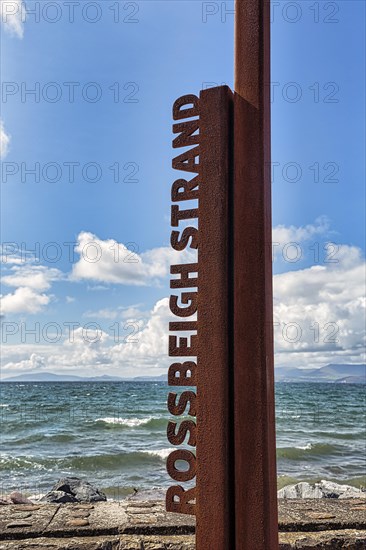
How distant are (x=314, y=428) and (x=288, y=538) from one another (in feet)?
Answer: 64.5

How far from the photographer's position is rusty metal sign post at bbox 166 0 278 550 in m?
2.91

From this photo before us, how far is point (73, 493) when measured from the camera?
23.5 feet

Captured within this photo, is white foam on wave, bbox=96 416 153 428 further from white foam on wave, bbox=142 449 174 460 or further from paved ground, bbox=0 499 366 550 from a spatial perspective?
paved ground, bbox=0 499 366 550

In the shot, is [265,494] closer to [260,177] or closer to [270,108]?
[260,177]

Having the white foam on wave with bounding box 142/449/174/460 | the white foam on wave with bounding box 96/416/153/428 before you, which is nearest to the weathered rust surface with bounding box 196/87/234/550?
the white foam on wave with bounding box 142/449/174/460

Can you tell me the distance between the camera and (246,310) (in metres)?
2.97

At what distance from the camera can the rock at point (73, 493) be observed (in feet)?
22.4

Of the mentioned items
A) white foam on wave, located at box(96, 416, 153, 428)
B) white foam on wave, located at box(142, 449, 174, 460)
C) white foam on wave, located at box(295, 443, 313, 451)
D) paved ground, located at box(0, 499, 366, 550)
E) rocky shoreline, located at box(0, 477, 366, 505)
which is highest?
paved ground, located at box(0, 499, 366, 550)

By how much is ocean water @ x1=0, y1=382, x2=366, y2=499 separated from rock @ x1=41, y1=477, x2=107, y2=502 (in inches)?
104

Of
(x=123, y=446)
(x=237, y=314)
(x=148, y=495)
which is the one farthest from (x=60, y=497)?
(x=123, y=446)

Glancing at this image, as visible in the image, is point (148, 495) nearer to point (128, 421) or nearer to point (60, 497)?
point (60, 497)

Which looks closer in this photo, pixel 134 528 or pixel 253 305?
pixel 253 305

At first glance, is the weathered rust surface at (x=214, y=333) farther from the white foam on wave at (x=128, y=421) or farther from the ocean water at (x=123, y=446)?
the white foam on wave at (x=128, y=421)

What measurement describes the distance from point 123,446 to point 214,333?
1407cm
